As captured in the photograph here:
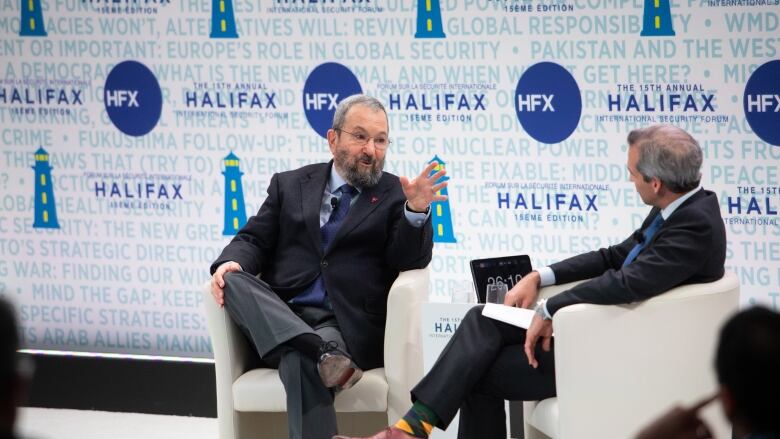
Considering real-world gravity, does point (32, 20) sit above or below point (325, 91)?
above

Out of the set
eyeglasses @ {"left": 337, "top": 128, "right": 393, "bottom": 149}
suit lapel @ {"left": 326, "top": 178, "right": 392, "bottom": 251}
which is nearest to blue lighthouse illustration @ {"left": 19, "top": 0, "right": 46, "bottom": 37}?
eyeglasses @ {"left": 337, "top": 128, "right": 393, "bottom": 149}

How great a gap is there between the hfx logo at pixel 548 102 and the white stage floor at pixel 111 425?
2.05 m

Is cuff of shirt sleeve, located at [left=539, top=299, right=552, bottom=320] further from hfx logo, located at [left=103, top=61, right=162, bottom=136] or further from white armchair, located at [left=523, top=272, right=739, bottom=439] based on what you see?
hfx logo, located at [left=103, top=61, right=162, bottom=136]

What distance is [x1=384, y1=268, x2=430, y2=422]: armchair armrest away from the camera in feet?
13.4

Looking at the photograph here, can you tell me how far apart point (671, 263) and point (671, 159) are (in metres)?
0.37

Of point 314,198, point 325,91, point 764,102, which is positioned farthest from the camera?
point 325,91

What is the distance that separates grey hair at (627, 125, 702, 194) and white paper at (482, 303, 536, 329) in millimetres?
614

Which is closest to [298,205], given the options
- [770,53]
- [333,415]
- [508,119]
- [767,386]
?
[333,415]

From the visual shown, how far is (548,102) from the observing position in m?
5.14

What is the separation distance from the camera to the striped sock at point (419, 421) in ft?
12.3

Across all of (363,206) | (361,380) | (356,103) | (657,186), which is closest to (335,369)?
(361,380)

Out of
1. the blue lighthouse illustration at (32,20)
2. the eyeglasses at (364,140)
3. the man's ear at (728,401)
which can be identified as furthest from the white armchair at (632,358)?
the blue lighthouse illustration at (32,20)

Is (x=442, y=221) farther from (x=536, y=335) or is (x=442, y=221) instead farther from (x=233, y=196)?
(x=536, y=335)

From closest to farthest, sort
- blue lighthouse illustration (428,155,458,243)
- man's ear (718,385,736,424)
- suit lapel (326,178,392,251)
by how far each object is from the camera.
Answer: man's ear (718,385,736,424), suit lapel (326,178,392,251), blue lighthouse illustration (428,155,458,243)
